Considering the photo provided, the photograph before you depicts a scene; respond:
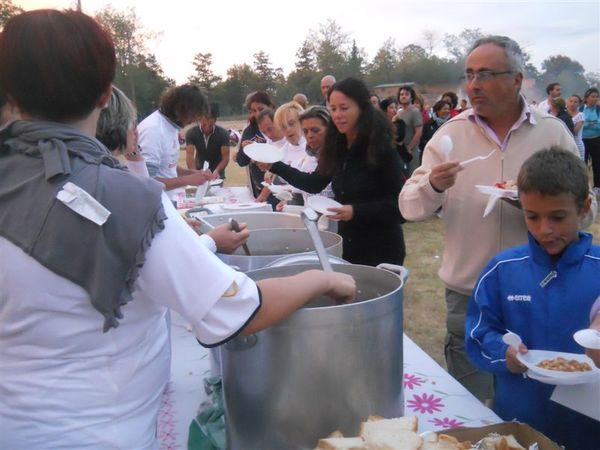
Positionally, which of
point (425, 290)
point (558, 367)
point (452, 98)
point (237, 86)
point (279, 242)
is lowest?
point (425, 290)

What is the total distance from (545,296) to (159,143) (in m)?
2.43

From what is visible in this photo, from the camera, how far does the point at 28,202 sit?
0.64 m

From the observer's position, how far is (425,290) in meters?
3.74

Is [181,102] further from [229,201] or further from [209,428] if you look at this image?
[209,428]

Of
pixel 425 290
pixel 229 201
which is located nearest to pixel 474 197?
pixel 229 201

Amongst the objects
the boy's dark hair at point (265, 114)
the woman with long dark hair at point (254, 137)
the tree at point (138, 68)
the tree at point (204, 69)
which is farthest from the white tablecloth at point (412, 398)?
the tree at point (204, 69)

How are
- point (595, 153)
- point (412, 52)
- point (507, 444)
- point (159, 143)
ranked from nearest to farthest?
point (507, 444) < point (159, 143) < point (595, 153) < point (412, 52)

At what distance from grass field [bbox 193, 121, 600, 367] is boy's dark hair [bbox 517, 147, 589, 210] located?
172 cm

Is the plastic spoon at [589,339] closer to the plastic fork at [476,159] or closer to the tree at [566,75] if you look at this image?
the plastic fork at [476,159]

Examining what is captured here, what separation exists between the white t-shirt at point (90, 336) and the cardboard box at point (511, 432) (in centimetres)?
35

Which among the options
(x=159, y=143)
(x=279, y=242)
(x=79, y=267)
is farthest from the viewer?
(x=159, y=143)

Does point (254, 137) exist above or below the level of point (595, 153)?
above

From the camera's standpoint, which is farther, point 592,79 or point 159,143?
point 592,79

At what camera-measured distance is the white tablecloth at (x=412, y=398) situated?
0.97 m
